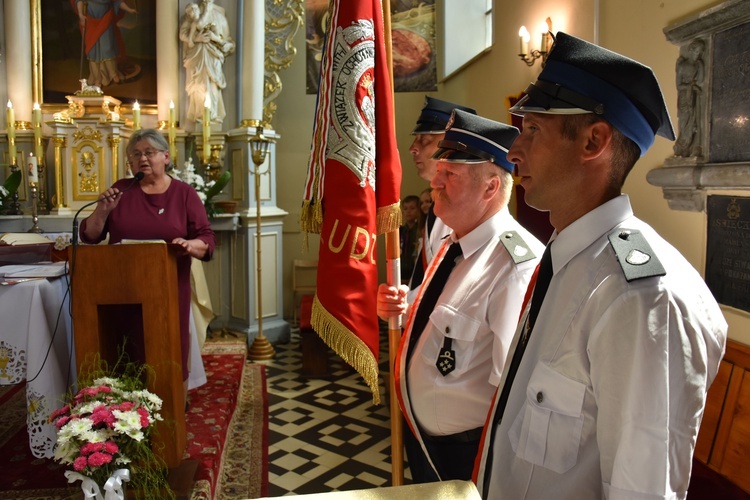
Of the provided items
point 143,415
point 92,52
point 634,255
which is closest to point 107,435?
point 143,415

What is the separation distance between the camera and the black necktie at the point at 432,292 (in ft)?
6.21

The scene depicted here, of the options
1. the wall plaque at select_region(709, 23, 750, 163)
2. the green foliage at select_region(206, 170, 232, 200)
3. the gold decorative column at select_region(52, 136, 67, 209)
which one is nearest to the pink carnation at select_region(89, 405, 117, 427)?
the wall plaque at select_region(709, 23, 750, 163)

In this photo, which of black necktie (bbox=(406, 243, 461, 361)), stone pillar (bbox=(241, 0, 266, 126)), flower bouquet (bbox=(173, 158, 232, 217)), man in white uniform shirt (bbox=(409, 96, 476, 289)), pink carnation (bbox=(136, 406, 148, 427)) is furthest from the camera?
stone pillar (bbox=(241, 0, 266, 126))

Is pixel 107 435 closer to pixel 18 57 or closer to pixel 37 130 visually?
pixel 37 130

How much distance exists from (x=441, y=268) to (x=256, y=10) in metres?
4.95

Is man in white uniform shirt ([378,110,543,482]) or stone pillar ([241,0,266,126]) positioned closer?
man in white uniform shirt ([378,110,543,482])

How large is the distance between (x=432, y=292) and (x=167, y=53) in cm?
504

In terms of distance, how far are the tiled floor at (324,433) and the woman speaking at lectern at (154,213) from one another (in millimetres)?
862

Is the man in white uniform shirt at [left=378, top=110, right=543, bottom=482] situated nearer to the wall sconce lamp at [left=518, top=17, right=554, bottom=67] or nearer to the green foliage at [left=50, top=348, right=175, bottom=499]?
the green foliage at [left=50, top=348, right=175, bottom=499]

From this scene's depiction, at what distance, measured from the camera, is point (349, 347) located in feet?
6.54

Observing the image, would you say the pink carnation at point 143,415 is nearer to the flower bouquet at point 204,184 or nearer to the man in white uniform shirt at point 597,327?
the man in white uniform shirt at point 597,327

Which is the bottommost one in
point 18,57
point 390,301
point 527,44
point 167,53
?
point 390,301

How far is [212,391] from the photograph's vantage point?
155 inches

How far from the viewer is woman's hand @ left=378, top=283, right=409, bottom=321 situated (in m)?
2.08
